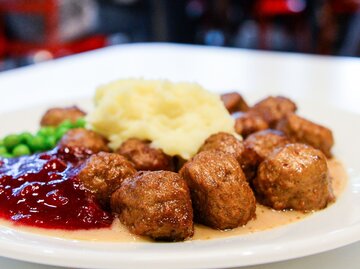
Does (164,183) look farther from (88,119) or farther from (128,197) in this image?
(88,119)

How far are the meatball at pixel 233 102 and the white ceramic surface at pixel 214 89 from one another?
2.07 feet

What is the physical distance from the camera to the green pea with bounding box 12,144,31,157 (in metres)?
3.66

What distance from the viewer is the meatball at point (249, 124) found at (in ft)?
12.0

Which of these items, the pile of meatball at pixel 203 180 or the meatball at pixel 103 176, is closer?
the pile of meatball at pixel 203 180

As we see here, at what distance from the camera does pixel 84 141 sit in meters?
3.37

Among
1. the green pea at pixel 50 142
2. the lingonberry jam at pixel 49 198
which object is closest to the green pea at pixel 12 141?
the green pea at pixel 50 142

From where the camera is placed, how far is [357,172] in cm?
332

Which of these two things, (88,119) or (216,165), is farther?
(88,119)

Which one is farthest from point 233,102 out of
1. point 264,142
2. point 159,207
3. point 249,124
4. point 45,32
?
point 45,32

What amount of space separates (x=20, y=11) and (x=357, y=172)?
7639 mm

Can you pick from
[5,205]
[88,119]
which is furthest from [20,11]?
[5,205]

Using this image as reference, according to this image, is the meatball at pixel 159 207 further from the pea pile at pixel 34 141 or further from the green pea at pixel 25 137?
the green pea at pixel 25 137

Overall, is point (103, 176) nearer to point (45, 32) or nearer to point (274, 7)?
point (45, 32)

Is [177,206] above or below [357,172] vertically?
above
